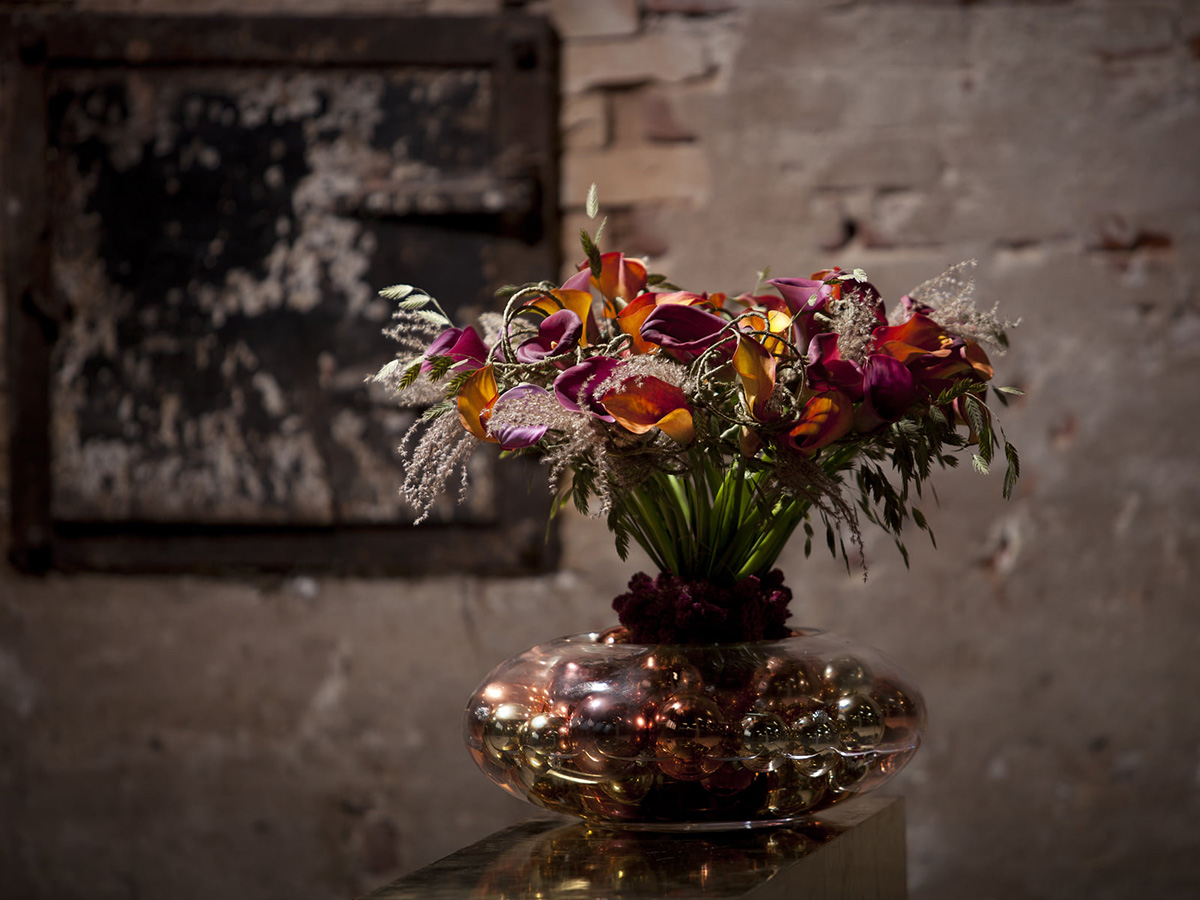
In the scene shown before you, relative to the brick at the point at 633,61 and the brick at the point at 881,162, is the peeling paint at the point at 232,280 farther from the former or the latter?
the brick at the point at 881,162

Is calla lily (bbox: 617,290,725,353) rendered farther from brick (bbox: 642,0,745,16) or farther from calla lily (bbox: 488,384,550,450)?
brick (bbox: 642,0,745,16)

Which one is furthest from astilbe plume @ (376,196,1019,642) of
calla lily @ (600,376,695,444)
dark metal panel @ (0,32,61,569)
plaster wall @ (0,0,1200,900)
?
dark metal panel @ (0,32,61,569)

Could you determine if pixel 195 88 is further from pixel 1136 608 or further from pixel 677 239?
pixel 1136 608

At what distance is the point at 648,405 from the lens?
28.2 inches

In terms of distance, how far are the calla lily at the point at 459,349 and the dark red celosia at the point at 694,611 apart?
0.71 feet

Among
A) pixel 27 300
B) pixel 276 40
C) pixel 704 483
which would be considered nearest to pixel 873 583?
pixel 704 483

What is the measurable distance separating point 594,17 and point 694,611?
4.30 feet

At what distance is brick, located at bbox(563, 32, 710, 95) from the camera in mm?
1787

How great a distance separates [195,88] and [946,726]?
165cm

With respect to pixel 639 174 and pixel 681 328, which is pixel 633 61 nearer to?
pixel 639 174

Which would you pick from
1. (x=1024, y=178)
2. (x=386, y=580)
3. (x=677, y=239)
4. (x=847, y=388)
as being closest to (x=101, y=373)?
(x=386, y=580)

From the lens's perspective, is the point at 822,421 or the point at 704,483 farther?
the point at 704,483

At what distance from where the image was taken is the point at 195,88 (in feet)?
5.89

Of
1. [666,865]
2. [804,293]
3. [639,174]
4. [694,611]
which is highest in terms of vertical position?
[639,174]
